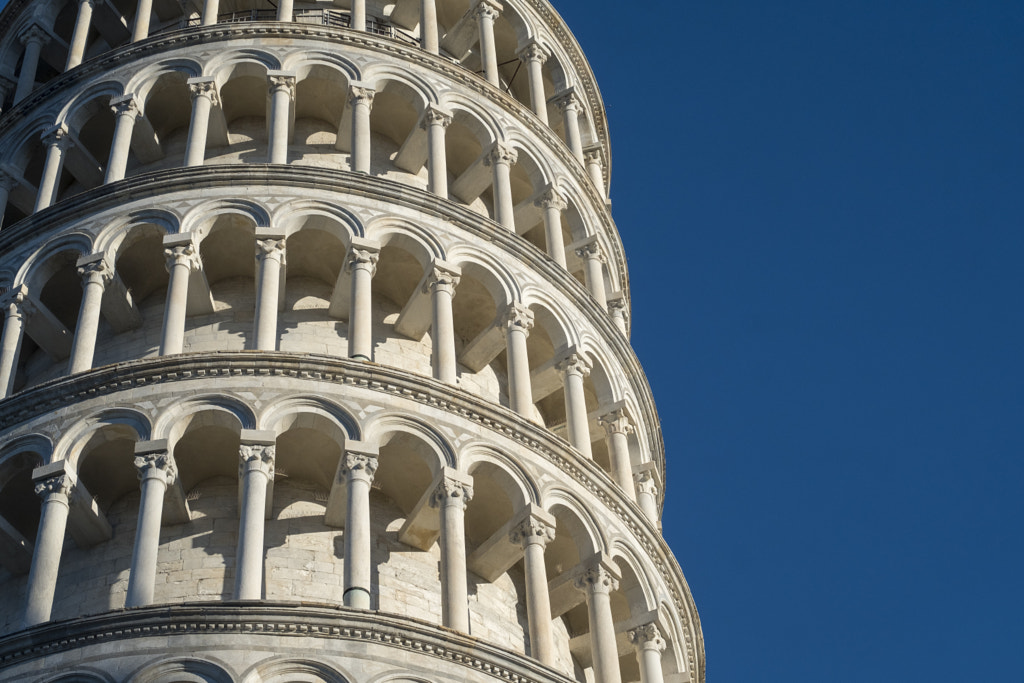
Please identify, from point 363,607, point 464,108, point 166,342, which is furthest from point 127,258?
point 363,607

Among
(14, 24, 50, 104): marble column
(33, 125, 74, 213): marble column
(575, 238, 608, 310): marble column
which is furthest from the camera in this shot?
(14, 24, 50, 104): marble column

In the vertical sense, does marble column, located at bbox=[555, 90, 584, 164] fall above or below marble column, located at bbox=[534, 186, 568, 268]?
above

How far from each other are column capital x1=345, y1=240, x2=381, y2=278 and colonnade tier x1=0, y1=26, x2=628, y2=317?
114 inches

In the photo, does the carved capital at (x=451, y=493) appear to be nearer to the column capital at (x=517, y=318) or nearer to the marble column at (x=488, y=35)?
the column capital at (x=517, y=318)

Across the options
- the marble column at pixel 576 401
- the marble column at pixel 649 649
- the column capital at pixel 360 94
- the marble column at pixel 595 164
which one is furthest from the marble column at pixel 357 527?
the marble column at pixel 595 164

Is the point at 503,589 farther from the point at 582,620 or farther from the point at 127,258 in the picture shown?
the point at 127,258

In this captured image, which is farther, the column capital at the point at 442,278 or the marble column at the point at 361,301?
the column capital at the point at 442,278

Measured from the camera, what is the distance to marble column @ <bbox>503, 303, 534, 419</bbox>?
26438mm

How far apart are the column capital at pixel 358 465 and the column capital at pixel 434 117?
9210 mm

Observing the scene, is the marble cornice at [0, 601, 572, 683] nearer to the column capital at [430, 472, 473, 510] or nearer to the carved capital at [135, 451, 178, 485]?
the carved capital at [135, 451, 178, 485]

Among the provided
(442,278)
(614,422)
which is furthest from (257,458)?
(614,422)

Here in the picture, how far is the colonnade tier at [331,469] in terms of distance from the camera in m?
23.2

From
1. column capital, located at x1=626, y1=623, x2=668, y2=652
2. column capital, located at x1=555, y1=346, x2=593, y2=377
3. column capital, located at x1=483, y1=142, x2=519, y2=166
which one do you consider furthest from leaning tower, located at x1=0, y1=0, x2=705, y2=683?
column capital, located at x1=555, y1=346, x2=593, y2=377

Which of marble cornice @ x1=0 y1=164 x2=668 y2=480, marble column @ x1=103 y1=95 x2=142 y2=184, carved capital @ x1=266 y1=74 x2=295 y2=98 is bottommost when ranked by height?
marble cornice @ x1=0 y1=164 x2=668 y2=480
